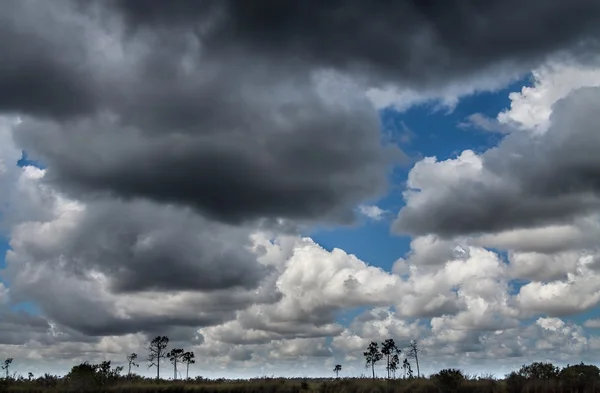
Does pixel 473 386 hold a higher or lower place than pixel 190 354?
lower

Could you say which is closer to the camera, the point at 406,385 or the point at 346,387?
the point at 406,385

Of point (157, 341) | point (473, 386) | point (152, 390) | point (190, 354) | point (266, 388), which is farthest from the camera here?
point (190, 354)

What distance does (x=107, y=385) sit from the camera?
277 ft

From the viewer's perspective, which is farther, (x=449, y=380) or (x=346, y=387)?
(x=346, y=387)

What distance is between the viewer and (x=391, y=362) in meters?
155

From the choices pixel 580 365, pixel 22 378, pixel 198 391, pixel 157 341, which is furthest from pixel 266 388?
pixel 157 341

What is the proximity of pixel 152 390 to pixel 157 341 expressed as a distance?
201 feet

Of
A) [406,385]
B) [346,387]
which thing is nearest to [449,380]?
[406,385]

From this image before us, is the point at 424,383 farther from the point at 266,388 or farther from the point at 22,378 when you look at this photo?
the point at 22,378

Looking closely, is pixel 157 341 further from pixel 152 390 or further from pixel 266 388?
pixel 266 388

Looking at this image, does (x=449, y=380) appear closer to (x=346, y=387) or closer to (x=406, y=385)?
(x=406, y=385)

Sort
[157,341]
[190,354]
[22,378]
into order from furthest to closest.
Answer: [190,354], [157,341], [22,378]

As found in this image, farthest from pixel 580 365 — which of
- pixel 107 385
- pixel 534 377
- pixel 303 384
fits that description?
pixel 107 385

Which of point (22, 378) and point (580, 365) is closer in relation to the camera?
point (580, 365)
